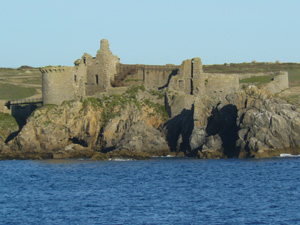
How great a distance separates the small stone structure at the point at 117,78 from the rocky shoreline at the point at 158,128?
1.72 metres

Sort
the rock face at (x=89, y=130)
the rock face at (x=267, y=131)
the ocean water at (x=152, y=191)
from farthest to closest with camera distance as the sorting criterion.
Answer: the rock face at (x=89, y=130) < the rock face at (x=267, y=131) < the ocean water at (x=152, y=191)

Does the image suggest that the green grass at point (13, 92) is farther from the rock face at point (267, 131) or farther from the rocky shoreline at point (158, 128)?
the rock face at point (267, 131)

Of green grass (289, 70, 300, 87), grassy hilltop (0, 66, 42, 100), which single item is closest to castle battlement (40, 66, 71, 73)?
grassy hilltop (0, 66, 42, 100)

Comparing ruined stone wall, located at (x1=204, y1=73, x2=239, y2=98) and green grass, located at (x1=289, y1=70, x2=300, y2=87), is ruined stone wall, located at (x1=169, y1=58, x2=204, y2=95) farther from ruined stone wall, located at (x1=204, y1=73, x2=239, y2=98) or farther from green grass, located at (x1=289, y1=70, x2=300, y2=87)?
green grass, located at (x1=289, y1=70, x2=300, y2=87)

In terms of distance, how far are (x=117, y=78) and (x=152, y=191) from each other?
30.0m

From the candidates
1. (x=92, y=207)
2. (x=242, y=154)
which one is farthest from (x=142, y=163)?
(x=92, y=207)

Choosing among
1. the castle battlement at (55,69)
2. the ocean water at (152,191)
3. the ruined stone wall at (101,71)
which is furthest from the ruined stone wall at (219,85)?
the castle battlement at (55,69)

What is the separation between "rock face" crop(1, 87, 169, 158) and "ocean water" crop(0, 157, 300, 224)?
3049 millimetres

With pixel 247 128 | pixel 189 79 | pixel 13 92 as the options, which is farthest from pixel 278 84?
pixel 13 92

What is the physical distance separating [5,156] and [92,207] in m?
29.0

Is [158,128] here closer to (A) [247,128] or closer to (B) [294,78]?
(A) [247,128]

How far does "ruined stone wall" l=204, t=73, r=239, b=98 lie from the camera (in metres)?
74.5

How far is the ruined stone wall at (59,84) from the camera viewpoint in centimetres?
7331

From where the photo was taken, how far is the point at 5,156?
69.7 m
